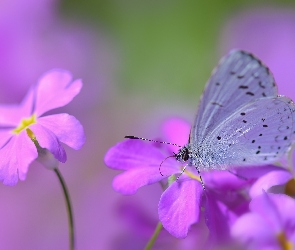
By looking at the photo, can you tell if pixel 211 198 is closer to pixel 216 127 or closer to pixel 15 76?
pixel 216 127

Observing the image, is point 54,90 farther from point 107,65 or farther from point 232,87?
point 107,65

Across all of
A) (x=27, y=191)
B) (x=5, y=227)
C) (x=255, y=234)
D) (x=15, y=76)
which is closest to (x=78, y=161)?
(x=27, y=191)

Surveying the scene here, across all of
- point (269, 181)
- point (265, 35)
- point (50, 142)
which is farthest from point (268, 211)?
point (265, 35)

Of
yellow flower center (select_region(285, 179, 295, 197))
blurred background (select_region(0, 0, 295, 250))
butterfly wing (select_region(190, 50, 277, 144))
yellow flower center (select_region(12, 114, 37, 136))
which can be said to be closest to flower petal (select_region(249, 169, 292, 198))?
yellow flower center (select_region(285, 179, 295, 197))

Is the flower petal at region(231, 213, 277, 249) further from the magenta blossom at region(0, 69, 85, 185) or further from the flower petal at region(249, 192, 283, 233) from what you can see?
the magenta blossom at region(0, 69, 85, 185)

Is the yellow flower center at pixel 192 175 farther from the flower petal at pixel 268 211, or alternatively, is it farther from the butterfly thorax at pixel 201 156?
the flower petal at pixel 268 211
